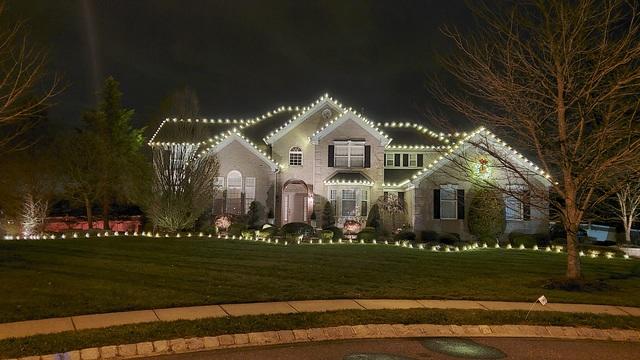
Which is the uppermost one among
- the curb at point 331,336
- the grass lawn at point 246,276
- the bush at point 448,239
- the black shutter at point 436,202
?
the black shutter at point 436,202

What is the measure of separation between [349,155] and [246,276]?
20.4 meters

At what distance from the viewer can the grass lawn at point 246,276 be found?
10.4 m

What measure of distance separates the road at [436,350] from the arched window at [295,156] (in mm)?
25336

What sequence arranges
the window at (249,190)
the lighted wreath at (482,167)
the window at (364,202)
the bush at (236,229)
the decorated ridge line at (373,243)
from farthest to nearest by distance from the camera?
the window at (249,190)
the window at (364,202)
the bush at (236,229)
the decorated ridge line at (373,243)
the lighted wreath at (482,167)

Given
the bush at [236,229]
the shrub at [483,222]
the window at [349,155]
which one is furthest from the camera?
the window at [349,155]

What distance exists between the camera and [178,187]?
982 inches

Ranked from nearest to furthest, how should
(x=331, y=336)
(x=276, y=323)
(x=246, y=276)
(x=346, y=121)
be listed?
(x=331, y=336) → (x=276, y=323) → (x=246, y=276) → (x=346, y=121)

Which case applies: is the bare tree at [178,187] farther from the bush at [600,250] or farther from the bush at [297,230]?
the bush at [600,250]

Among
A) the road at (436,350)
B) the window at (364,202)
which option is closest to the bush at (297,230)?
the window at (364,202)

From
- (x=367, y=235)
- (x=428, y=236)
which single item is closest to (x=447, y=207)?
(x=428, y=236)

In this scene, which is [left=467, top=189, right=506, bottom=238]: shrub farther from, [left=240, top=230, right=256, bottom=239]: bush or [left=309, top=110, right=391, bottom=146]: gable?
[left=240, top=230, right=256, bottom=239]: bush

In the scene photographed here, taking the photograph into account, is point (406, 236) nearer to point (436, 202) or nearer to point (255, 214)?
point (436, 202)

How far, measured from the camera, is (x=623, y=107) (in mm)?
12266

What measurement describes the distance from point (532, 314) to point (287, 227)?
18.4 m
